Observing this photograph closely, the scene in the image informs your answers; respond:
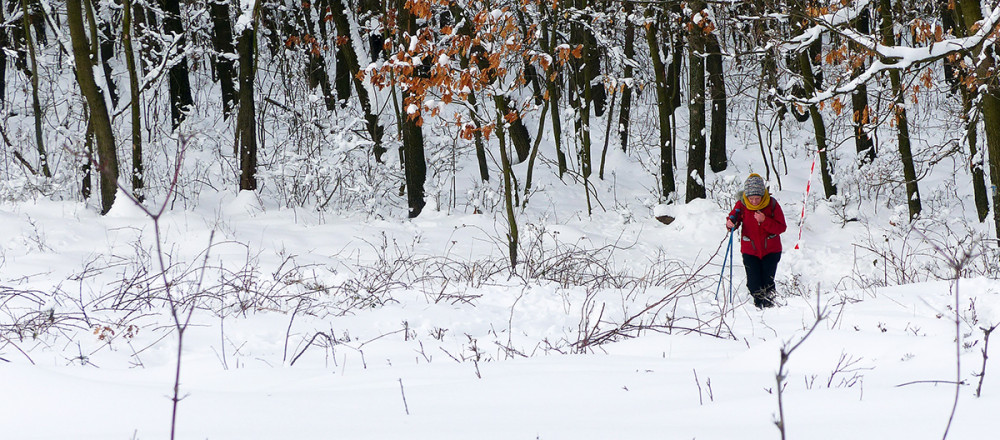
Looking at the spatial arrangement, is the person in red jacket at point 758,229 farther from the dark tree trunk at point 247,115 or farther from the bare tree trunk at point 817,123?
Result: the dark tree trunk at point 247,115

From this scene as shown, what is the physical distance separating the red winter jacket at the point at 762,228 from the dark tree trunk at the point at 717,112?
6.18 meters

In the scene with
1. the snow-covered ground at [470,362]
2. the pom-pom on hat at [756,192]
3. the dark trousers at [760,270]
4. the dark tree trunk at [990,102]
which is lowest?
the dark trousers at [760,270]

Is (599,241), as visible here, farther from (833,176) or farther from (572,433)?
(572,433)

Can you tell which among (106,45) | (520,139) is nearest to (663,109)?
(520,139)

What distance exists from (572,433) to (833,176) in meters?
11.7

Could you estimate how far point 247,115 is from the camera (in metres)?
11.3

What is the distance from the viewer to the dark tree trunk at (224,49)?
1356cm

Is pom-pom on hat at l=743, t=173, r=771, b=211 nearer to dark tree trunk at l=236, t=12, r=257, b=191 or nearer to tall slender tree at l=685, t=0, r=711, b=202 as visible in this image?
tall slender tree at l=685, t=0, r=711, b=202

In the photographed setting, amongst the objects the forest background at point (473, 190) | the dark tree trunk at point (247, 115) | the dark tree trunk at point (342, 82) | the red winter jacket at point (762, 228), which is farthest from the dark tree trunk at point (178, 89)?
the red winter jacket at point (762, 228)

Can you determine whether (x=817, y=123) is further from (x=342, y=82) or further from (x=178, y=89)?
(x=178, y=89)

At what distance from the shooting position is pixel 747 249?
281 inches

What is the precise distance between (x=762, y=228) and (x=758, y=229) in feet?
0.12

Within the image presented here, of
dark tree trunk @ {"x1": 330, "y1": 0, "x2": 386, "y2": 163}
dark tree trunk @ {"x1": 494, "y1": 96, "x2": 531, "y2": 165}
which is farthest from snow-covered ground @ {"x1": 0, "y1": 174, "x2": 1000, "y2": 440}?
dark tree trunk @ {"x1": 494, "y1": 96, "x2": 531, "y2": 165}

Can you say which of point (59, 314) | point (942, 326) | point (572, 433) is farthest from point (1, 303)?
point (942, 326)
